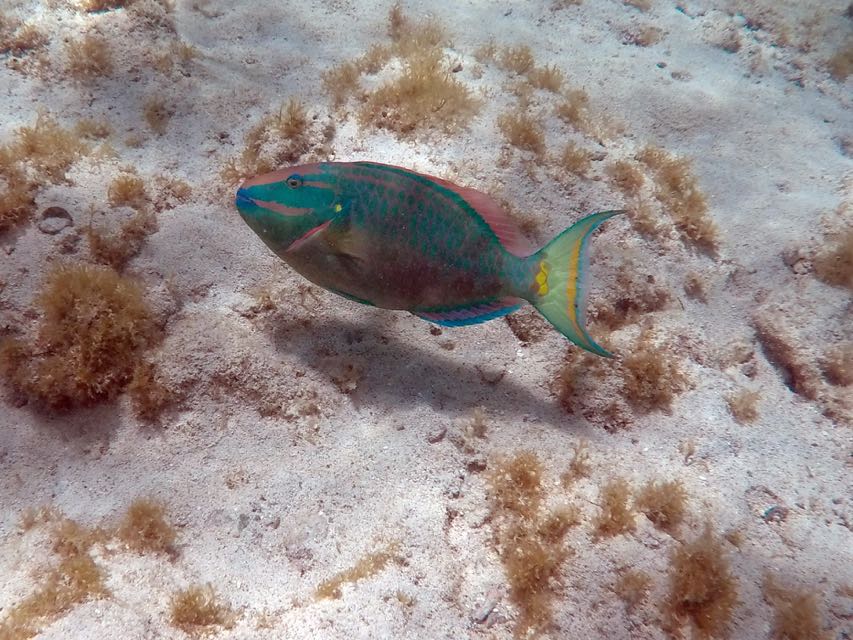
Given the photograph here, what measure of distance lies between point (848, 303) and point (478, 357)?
3.01m

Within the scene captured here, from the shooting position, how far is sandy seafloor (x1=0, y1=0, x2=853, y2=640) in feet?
8.29

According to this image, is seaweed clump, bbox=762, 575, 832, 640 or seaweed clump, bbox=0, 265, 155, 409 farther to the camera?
seaweed clump, bbox=0, 265, 155, 409

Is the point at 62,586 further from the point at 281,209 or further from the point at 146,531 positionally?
the point at 281,209

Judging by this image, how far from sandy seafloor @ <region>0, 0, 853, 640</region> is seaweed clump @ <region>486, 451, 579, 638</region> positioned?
68mm

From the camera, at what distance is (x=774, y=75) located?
20.0 ft

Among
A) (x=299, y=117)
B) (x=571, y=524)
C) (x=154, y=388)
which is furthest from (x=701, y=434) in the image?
(x=299, y=117)

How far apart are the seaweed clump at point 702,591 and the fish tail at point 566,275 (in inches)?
50.1

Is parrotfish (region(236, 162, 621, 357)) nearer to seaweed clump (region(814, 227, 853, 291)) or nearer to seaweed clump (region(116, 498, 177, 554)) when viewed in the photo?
seaweed clump (region(116, 498, 177, 554))

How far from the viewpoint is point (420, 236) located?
8.81 feet

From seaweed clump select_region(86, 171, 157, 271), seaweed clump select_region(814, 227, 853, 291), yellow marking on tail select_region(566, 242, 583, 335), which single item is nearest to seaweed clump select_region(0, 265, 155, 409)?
seaweed clump select_region(86, 171, 157, 271)

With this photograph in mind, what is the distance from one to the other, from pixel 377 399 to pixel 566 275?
1429 mm

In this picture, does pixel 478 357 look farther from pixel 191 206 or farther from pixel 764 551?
pixel 191 206

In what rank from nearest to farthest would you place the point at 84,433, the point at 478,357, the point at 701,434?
the point at 84,433 → the point at 701,434 → the point at 478,357

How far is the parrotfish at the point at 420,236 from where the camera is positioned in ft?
8.61
